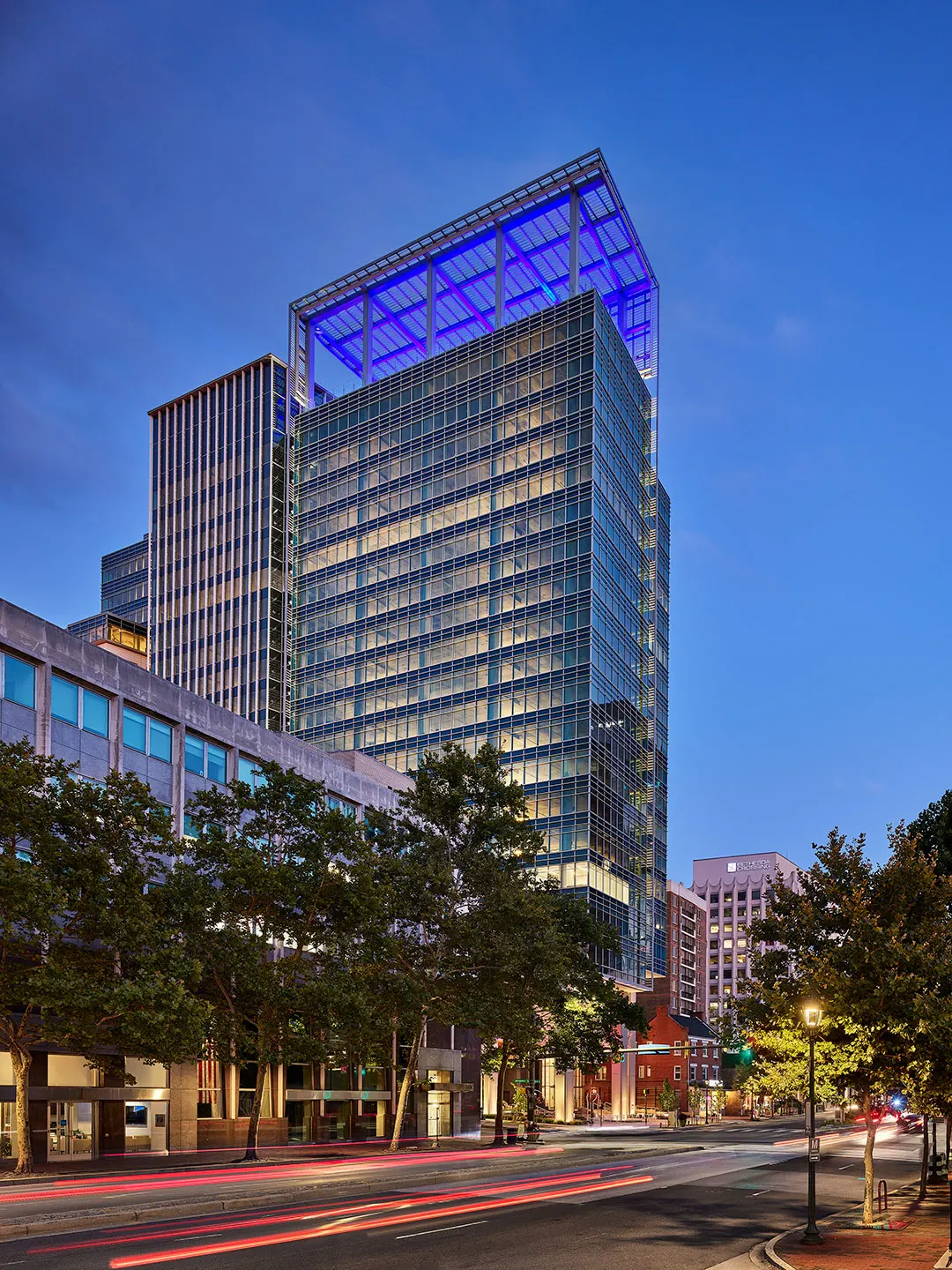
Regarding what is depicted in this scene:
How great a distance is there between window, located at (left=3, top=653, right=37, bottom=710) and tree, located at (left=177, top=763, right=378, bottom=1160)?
7948 mm

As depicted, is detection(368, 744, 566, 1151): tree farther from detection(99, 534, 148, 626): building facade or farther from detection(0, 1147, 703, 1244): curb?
detection(99, 534, 148, 626): building facade

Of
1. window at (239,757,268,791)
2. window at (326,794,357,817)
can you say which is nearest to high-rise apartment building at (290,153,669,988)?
window at (326,794,357,817)

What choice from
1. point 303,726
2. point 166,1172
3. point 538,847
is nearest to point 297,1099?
point 538,847

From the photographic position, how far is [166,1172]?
38.8 metres

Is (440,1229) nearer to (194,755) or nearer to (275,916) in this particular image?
(275,916)

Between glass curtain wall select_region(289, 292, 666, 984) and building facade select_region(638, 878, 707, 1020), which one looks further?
building facade select_region(638, 878, 707, 1020)

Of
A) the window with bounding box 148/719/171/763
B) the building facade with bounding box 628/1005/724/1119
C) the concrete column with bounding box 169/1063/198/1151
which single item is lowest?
the building facade with bounding box 628/1005/724/1119

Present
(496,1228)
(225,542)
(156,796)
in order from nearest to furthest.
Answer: (496,1228) → (156,796) → (225,542)

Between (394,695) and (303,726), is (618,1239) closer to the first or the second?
(394,695)

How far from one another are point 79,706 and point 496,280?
8849 centimetres

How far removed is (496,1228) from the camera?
27188 millimetres

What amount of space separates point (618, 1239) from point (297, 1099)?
37.8 m

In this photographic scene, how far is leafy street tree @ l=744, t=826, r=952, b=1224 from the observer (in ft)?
90.8

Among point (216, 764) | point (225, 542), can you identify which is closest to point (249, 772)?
point (216, 764)
